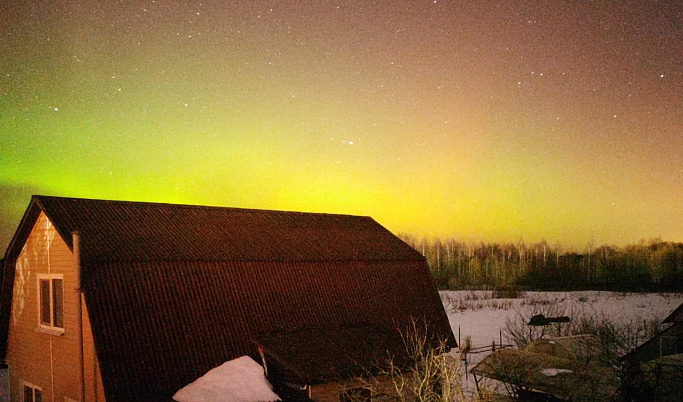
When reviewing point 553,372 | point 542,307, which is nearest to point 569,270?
point 542,307

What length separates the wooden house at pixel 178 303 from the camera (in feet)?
42.3

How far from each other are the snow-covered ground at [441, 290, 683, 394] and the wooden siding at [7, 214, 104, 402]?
77.8 ft

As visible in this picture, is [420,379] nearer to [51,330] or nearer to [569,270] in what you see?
[51,330]

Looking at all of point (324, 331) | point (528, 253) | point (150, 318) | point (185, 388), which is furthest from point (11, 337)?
point (528, 253)

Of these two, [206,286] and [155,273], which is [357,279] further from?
[155,273]

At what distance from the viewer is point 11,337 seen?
16.9 m

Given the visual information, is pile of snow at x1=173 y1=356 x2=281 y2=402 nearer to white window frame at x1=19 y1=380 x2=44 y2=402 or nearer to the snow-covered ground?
white window frame at x1=19 y1=380 x2=44 y2=402

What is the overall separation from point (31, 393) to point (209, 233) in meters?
7.07

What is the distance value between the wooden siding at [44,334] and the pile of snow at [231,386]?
86.8 inches

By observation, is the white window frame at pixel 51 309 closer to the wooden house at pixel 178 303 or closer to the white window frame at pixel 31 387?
the wooden house at pixel 178 303

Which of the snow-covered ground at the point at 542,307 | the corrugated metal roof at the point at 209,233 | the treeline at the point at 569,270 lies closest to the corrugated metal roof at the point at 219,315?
the corrugated metal roof at the point at 209,233

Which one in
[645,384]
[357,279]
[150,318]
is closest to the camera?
[645,384]

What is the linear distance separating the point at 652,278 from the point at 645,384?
255ft

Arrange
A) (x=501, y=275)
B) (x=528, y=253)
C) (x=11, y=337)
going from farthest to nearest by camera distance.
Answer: (x=528, y=253) < (x=501, y=275) < (x=11, y=337)
